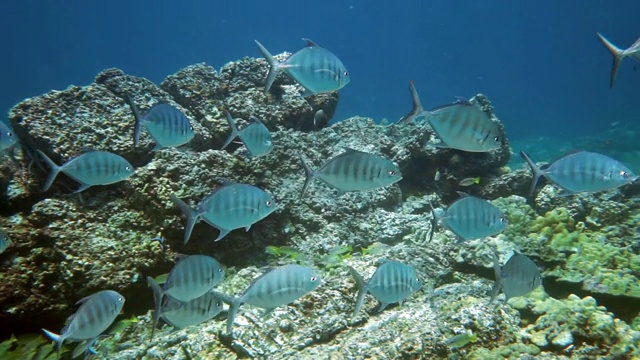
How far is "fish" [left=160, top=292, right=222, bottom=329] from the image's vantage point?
3.15 metres

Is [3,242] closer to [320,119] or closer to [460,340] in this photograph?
[460,340]

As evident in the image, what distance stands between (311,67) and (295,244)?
267 centimetres

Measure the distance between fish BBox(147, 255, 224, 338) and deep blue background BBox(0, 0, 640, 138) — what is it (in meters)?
57.9

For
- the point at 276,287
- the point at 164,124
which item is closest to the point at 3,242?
the point at 164,124

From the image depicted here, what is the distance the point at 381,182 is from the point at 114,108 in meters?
4.73

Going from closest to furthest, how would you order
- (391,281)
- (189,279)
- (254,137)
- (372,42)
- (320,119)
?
(189,279)
(391,281)
(254,137)
(320,119)
(372,42)

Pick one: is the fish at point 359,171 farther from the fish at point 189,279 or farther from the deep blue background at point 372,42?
the deep blue background at point 372,42

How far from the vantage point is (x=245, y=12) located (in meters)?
98.0

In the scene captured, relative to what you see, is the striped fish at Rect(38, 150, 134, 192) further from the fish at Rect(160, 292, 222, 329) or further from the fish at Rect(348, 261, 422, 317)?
the fish at Rect(348, 261, 422, 317)

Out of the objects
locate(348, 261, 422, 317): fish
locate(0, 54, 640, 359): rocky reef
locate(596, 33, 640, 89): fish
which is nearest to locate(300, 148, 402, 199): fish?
locate(348, 261, 422, 317): fish

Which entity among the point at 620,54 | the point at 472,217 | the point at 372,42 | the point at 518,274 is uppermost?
the point at 372,42

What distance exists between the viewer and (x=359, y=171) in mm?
3393

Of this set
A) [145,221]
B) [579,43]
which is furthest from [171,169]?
[579,43]

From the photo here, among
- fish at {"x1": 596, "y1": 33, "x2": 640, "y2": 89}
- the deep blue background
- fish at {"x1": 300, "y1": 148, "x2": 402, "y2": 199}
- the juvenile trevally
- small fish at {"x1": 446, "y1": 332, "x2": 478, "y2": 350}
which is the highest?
the deep blue background
